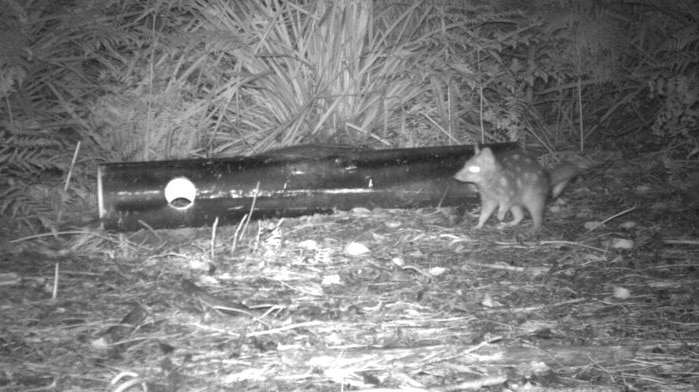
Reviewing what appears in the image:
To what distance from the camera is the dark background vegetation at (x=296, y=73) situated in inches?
219

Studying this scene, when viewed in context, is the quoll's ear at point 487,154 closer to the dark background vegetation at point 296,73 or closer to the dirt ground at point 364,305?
the dirt ground at point 364,305

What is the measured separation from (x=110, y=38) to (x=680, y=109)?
460 cm

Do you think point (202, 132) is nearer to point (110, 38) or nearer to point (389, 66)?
point (110, 38)

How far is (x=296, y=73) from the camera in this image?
6070mm

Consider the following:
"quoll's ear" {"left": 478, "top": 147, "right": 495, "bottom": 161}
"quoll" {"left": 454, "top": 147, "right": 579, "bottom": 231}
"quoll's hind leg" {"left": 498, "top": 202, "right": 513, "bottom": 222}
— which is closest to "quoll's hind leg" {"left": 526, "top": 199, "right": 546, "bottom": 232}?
"quoll" {"left": 454, "top": 147, "right": 579, "bottom": 231}

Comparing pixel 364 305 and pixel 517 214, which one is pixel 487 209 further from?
pixel 364 305

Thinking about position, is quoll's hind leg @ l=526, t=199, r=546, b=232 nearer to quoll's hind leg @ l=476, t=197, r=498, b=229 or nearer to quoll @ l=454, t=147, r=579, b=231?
quoll @ l=454, t=147, r=579, b=231

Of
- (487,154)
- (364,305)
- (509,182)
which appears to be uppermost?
(487,154)

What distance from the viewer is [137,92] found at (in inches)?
222

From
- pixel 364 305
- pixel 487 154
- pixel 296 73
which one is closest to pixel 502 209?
pixel 487 154

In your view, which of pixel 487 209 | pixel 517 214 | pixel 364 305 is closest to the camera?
pixel 364 305

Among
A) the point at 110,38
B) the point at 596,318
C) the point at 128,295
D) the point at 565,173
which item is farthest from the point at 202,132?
the point at 596,318

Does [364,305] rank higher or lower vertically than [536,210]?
lower

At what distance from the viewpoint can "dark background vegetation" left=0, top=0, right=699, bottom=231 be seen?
18.2 feet
